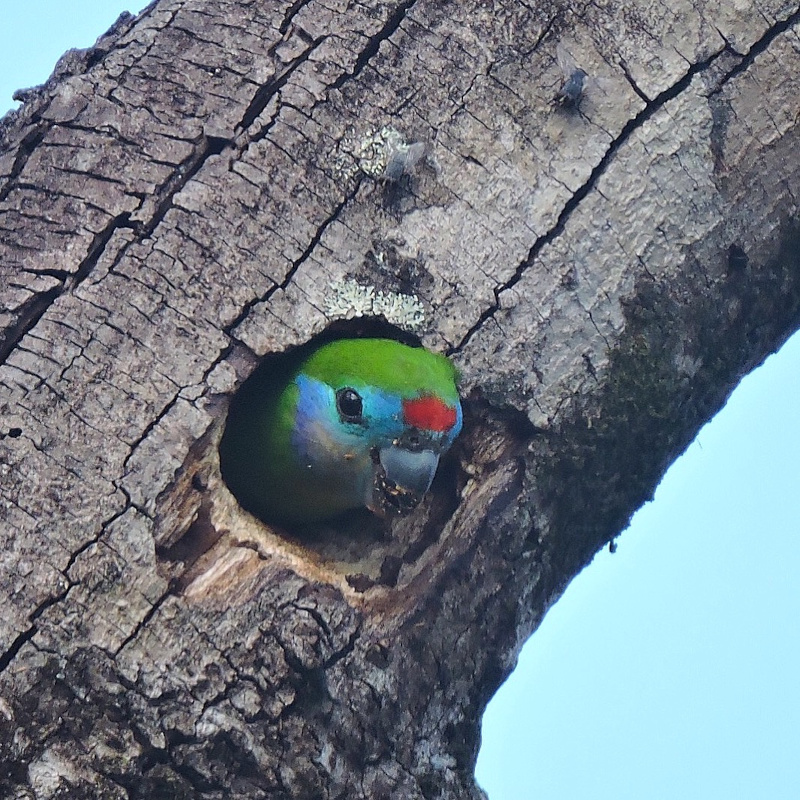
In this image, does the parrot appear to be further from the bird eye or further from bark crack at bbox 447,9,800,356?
bark crack at bbox 447,9,800,356

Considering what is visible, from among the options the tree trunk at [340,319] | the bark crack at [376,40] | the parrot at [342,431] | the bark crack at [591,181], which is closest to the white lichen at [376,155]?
the tree trunk at [340,319]

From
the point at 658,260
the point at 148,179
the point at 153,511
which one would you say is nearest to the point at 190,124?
the point at 148,179

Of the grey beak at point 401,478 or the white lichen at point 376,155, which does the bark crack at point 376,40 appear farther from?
the grey beak at point 401,478

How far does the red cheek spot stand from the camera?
345 centimetres

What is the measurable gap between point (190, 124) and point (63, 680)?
5.72 ft

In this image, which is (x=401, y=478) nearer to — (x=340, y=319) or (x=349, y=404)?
(x=349, y=404)

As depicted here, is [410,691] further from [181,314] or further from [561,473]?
[181,314]

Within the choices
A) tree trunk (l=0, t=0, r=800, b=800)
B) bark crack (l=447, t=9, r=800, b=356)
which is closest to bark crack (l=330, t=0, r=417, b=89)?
tree trunk (l=0, t=0, r=800, b=800)

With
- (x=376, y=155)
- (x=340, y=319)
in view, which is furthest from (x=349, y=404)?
(x=376, y=155)

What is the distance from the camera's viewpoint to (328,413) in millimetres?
3869

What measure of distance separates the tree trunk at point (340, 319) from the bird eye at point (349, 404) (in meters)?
0.34

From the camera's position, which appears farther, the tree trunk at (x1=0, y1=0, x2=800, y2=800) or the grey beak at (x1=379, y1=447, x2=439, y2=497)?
the grey beak at (x1=379, y1=447, x2=439, y2=497)

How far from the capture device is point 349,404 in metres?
3.75

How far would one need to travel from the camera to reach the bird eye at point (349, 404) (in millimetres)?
3719
